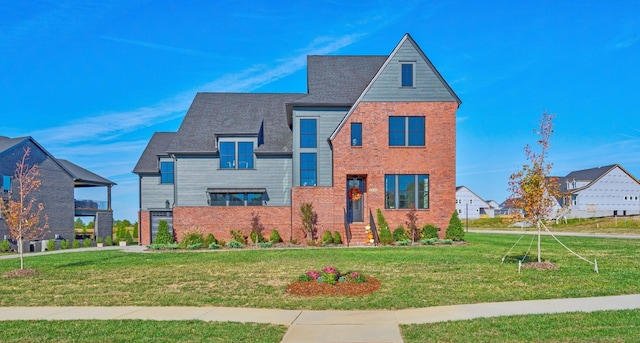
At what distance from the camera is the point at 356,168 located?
26.5 meters

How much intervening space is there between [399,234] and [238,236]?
29.8ft

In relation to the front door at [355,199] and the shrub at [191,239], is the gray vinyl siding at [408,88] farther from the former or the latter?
the shrub at [191,239]

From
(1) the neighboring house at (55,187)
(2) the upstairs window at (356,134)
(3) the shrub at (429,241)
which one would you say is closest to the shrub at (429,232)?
(3) the shrub at (429,241)

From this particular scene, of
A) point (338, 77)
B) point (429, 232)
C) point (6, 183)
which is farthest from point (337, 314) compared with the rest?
point (6, 183)

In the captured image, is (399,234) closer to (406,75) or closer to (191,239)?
(406,75)

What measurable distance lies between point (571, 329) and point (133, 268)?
1414 cm

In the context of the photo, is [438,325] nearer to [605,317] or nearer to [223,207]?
[605,317]

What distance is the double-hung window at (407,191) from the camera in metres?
26.5

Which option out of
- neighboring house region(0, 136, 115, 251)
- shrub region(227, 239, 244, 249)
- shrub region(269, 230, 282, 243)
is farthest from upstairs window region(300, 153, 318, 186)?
neighboring house region(0, 136, 115, 251)

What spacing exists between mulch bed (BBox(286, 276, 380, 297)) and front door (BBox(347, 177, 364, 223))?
597 inches

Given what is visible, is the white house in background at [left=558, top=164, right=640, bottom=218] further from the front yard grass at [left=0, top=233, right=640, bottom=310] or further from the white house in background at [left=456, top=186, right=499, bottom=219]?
the front yard grass at [left=0, top=233, right=640, bottom=310]

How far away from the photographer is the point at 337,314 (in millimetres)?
9164

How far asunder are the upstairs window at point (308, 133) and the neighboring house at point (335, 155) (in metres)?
0.06

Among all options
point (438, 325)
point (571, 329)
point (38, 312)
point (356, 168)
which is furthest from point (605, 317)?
point (356, 168)
